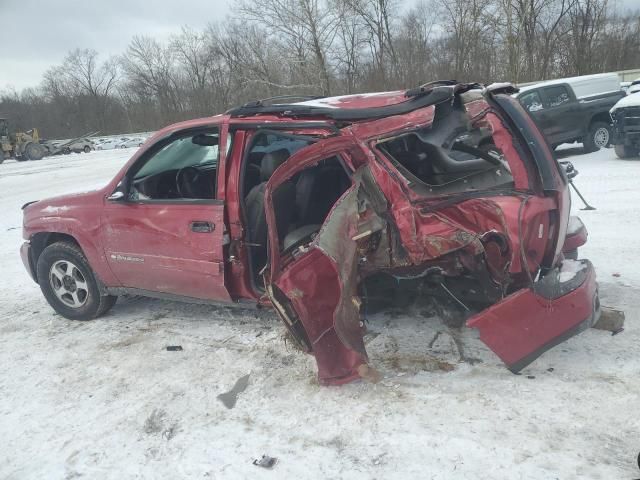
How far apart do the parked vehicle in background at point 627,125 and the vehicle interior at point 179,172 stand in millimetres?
9299

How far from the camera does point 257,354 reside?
3496 millimetres

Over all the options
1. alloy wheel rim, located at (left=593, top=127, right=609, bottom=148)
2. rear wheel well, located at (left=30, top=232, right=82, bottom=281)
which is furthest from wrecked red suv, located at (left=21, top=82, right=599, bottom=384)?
alloy wheel rim, located at (left=593, top=127, right=609, bottom=148)

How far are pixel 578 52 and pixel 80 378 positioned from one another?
102 ft

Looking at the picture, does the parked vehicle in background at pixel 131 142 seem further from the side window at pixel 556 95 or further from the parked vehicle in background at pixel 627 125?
the parked vehicle in background at pixel 627 125

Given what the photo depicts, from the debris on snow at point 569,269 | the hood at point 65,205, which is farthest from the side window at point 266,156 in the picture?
the debris on snow at point 569,269

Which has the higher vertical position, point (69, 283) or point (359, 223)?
point (359, 223)

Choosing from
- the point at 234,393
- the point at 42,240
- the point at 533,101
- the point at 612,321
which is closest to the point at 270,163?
the point at 234,393

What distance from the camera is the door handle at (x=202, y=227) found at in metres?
3.51

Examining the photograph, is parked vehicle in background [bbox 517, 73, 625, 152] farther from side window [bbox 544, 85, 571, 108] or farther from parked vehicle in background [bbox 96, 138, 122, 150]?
parked vehicle in background [bbox 96, 138, 122, 150]

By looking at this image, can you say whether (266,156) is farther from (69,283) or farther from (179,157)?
(69,283)

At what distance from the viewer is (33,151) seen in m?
32.7

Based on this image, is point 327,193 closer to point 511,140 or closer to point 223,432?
point 511,140

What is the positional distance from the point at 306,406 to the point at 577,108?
11447 mm

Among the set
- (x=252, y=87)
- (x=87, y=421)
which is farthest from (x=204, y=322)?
(x=252, y=87)
